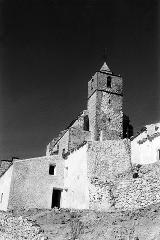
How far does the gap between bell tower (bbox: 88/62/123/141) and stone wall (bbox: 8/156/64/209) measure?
7277mm

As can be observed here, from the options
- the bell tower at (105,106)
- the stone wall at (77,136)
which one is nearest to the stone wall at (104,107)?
the bell tower at (105,106)

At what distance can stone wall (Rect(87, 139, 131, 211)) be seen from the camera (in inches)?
1062

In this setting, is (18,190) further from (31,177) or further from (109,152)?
(109,152)

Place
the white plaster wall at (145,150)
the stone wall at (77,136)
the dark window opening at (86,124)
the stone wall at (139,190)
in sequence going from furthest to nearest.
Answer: the dark window opening at (86,124), the stone wall at (77,136), the white plaster wall at (145,150), the stone wall at (139,190)

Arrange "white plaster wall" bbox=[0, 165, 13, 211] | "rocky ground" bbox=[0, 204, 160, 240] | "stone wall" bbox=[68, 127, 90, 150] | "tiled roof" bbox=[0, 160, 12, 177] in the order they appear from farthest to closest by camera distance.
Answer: "tiled roof" bbox=[0, 160, 12, 177]
"stone wall" bbox=[68, 127, 90, 150]
"white plaster wall" bbox=[0, 165, 13, 211]
"rocky ground" bbox=[0, 204, 160, 240]

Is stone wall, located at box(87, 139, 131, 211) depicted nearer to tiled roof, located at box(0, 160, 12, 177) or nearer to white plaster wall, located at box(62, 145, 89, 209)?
white plaster wall, located at box(62, 145, 89, 209)

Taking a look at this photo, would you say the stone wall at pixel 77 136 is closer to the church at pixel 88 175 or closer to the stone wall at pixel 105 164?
the church at pixel 88 175

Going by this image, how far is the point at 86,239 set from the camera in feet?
64.8

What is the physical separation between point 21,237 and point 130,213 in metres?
6.38

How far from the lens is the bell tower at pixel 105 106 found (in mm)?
38562

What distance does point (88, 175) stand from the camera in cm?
2878

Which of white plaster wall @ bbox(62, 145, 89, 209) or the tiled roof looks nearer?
white plaster wall @ bbox(62, 145, 89, 209)

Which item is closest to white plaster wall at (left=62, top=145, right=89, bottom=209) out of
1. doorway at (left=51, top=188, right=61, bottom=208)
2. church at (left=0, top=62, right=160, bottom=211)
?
church at (left=0, top=62, right=160, bottom=211)

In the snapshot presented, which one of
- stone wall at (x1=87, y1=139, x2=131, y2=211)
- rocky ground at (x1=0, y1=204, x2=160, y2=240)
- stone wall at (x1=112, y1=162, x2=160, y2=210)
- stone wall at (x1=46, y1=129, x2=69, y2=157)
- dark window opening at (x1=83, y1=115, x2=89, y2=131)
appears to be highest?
dark window opening at (x1=83, y1=115, x2=89, y2=131)
